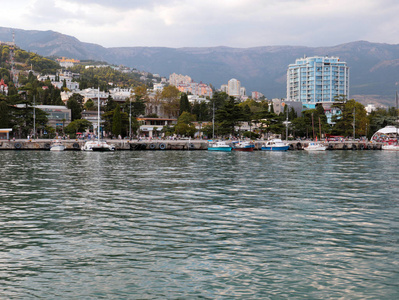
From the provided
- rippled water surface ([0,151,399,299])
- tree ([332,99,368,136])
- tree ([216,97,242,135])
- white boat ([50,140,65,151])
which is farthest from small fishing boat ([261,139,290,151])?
rippled water surface ([0,151,399,299])

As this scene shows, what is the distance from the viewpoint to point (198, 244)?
14633mm

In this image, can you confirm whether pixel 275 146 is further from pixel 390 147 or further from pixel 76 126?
pixel 76 126

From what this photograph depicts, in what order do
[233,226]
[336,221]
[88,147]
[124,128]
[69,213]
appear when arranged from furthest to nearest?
[124,128]
[88,147]
[69,213]
[336,221]
[233,226]

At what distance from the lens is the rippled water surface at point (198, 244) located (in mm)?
10836

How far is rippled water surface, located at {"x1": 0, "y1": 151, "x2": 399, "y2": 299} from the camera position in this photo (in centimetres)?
1084

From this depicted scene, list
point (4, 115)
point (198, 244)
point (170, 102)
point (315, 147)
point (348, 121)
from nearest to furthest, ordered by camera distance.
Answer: point (198, 244) < point (315, 147) < point (4, 115) < point (348, 121) < point (170, 102)

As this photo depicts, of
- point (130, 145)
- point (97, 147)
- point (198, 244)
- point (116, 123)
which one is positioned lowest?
point (198, 244)

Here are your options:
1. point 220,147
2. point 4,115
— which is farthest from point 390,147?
point 4,115

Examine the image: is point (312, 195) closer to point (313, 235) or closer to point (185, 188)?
point (185, 188)

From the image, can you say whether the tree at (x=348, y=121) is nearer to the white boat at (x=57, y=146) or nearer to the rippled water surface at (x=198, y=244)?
the white boat at (x=57, y=146)

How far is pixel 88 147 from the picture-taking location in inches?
3366

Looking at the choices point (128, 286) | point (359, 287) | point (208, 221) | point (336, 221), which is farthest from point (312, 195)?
point (128, 286)

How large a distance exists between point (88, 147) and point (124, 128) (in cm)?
3243

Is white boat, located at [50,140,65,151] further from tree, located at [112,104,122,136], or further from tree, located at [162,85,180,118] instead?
tree, located at [162,85,180,118]
